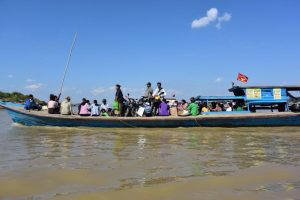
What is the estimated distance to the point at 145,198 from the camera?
407 cm

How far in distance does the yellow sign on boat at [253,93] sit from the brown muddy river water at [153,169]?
403 cm

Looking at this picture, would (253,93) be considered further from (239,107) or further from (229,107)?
(229,107)

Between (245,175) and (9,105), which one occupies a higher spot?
(9,105)

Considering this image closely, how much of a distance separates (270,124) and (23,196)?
31.3 feet

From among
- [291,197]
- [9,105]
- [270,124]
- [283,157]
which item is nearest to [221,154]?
[283,157]

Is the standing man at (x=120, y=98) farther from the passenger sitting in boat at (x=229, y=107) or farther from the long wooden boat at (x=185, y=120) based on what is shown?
the passenger sitting in boat at (x=229, y=107)

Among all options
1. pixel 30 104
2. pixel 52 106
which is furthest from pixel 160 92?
pixel 30 104

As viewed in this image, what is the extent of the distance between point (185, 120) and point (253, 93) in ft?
9.46

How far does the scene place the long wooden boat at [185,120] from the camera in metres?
12.0

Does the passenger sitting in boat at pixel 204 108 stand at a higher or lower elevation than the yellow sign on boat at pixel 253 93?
lower

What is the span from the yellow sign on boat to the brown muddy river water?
403 centimetres

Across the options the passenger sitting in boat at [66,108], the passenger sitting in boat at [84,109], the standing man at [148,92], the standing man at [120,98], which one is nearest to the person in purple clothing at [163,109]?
the standing man at [148,92]

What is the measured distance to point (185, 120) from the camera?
12.4 meters

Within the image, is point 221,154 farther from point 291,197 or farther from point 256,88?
point 256,88
